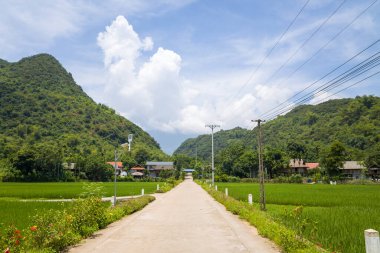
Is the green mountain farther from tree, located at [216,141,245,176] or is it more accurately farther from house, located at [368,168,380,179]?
house, located at [368,168,380,179]

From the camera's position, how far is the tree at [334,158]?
7312 centimetres

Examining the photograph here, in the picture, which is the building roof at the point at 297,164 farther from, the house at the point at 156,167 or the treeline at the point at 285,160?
the house at the point at 156,167

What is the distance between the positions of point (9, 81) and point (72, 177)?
59.8m

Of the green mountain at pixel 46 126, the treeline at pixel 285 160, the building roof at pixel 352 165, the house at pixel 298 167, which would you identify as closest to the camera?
the treeline at pixel 285 160

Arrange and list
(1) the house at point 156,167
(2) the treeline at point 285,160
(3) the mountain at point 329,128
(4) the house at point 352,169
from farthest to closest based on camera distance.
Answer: (1) the house at point 156,167, (3) the mountain at point 329,128, (4) the house at point 352,169, (2) the treeline at point 285,160

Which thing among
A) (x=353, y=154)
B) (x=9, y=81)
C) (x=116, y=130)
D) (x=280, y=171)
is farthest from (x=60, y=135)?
(x=353, y=154)

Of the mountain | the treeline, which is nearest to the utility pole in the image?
the treeline

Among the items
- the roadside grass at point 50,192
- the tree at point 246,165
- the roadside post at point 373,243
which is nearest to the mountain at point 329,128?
the tree at point 246,165

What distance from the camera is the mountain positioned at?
305 feet

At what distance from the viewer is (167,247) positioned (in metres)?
9.60

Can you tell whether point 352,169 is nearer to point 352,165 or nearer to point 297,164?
point 352,165

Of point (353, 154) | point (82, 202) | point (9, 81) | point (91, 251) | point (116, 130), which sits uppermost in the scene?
point (9, 81)

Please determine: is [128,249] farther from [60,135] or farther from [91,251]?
[60,135]

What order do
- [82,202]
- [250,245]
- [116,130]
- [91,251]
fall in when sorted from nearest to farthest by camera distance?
[91,251]
[250,245]
[82,202]
[116,130]
